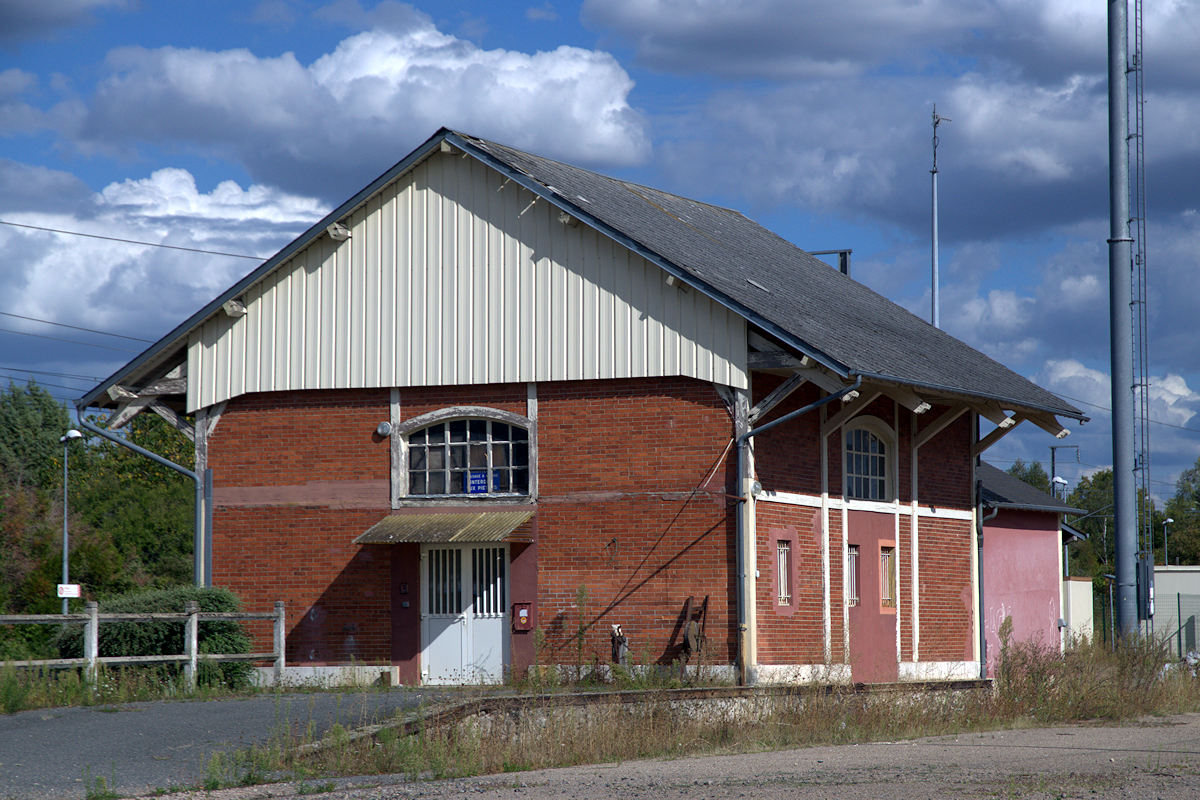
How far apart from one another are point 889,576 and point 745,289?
208 inches

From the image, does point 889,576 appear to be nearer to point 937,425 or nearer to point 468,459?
point 937,425

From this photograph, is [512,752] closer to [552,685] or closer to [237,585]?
[552,685]

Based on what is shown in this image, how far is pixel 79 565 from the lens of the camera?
4847 cm

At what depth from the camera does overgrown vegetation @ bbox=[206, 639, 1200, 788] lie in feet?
42.8

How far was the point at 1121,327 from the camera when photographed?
65.8ft

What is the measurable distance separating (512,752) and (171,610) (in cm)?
796

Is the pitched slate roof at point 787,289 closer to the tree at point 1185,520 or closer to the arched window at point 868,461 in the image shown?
the arched window at point 868,461

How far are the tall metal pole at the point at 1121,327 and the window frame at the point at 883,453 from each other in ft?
12.7

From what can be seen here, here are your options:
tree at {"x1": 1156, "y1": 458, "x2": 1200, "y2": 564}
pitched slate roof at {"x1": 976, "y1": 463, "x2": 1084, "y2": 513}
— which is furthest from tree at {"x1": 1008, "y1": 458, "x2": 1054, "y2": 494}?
pitched slate roof at {"x1": 976, "y1": 463, "x2": 1084, "y2": 513}

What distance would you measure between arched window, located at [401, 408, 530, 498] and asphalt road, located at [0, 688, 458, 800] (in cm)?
395

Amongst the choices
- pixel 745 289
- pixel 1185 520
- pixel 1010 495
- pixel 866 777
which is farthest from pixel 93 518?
pixel 1185 520

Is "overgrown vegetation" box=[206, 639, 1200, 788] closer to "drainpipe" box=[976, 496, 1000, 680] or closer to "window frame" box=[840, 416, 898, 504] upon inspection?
"window frame" box=[840, 416, 898, 504]

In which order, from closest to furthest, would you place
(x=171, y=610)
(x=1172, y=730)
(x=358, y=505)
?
(x=1172, y=730) < (x=171, y=610) < (x=358, y=505)

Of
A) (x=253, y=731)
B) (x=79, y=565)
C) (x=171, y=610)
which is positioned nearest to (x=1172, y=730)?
(x=253, y=731)
